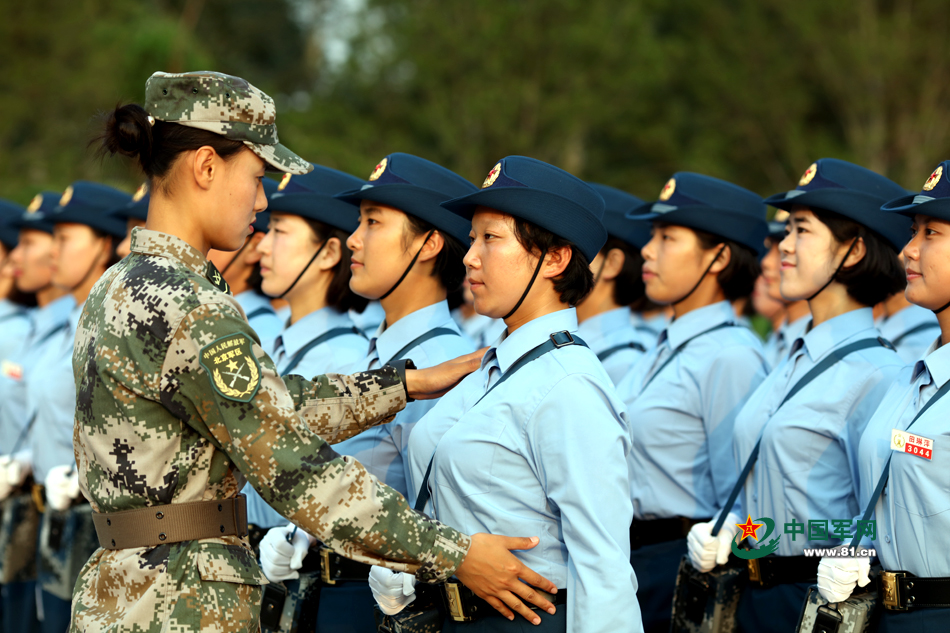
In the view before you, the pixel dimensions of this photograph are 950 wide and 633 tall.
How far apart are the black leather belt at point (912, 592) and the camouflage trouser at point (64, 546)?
12.9 ft

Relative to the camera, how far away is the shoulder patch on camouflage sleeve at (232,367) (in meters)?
2.46

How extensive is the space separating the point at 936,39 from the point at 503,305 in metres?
26.1

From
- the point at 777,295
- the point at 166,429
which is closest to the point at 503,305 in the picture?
the point at 166,429

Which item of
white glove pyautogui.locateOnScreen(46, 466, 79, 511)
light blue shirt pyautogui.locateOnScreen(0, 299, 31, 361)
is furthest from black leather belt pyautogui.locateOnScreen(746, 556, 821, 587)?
light blue shirt pyautogui.locateOnScreen(0, 299, 31, 361)

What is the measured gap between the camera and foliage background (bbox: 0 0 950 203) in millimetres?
25141

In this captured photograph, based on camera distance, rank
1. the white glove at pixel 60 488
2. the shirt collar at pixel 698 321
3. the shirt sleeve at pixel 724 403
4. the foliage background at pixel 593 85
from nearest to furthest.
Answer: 1. the shirt sleeve at pixel 724 403
2. the shirt collar at pixel 698 321
3. the white glove at pixel 60 488
4. the foliage background at pixel 593 85

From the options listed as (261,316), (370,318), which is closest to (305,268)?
(261,316)

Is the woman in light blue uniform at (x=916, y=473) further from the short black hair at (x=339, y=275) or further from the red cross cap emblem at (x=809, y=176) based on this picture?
the short black hair at (x=339, y=275)

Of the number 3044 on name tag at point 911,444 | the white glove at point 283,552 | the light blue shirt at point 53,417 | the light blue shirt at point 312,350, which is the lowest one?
the white glove at point 283,552

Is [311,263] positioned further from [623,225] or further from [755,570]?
[755,570]

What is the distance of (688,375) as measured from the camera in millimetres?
4637

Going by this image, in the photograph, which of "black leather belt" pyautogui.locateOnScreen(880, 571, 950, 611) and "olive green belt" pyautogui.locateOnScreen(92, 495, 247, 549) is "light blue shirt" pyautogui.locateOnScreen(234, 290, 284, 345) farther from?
"black leather belt" pyautogui.locateOnScreen(880, 571, 950, 611)

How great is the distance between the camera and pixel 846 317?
4.04 metres

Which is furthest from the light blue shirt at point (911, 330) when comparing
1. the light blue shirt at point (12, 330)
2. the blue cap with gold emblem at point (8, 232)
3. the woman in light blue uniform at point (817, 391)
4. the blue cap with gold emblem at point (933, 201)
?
the blue cap with gold emblem at point (8, 232)
